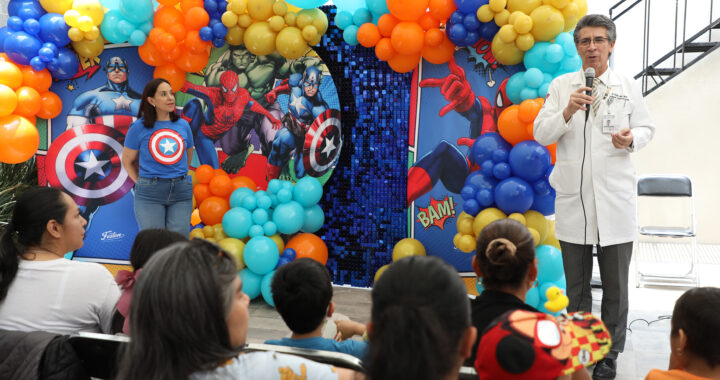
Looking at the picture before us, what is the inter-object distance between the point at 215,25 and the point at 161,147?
3.44 ft

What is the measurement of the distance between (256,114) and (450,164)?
5.09 ft

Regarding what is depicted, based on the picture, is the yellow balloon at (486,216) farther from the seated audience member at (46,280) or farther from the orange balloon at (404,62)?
the seated audience member at (46,280)

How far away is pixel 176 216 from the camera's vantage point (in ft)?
14.0

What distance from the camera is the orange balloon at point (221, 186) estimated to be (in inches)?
182

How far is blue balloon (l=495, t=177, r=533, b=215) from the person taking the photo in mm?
3764

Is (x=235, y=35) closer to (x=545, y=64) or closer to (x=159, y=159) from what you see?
(x=159, y=159)

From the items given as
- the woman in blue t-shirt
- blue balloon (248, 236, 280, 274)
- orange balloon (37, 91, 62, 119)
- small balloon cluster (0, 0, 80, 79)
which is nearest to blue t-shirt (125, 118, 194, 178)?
the woman in blue t-shirt

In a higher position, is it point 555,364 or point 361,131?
point 361,131

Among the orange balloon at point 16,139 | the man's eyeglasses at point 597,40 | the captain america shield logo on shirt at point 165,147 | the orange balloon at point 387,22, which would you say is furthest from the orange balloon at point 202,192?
the man's eyeglasses at point 597,40

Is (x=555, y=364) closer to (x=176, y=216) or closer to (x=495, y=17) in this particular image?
(x=495, y=17)

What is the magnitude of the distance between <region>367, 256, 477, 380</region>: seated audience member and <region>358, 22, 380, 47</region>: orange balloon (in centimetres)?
321

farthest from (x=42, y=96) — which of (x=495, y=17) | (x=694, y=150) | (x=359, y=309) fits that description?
(x=694, y=150)

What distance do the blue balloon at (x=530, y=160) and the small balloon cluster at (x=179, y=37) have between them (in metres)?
2.40

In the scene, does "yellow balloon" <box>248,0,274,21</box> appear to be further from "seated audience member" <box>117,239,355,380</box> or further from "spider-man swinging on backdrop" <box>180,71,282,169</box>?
"seated audience member" <box>117,239,355,380</box>
